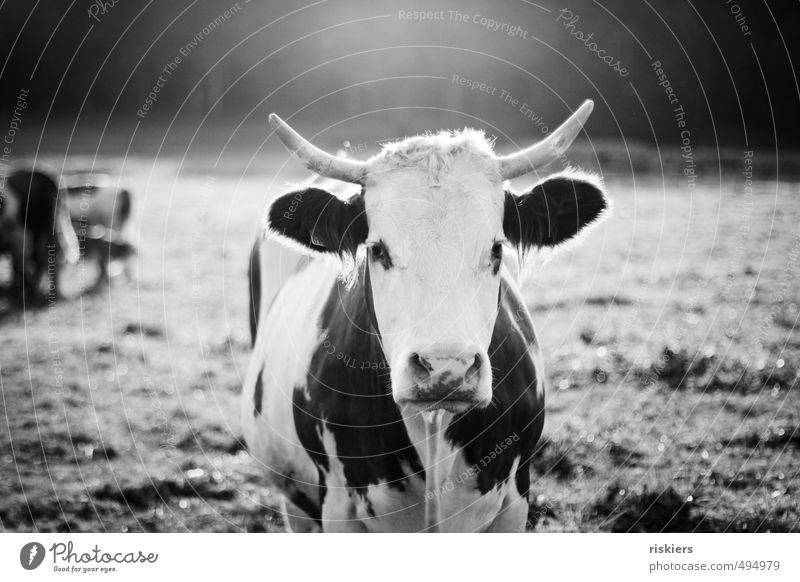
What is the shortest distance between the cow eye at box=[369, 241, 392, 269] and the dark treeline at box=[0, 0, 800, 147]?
1.83m

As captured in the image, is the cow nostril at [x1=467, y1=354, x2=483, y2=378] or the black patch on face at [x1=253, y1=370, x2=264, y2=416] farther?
the black patch on face at [x1=253, y1=370, x2=264, y2=416]

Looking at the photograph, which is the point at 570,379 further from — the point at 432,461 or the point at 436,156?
the point at 436,156

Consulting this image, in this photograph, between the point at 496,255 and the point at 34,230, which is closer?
the point at 496,255

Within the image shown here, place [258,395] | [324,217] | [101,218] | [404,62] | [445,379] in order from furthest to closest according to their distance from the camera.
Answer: [101,218] → [404,62] → [258,395] → [324,217] → [445,379]

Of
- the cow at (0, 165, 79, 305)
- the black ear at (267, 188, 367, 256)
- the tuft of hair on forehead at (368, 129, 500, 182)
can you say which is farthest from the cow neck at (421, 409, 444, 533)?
the cow at (0, 165, 79, 305)

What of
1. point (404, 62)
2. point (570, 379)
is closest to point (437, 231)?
point (404, 62)

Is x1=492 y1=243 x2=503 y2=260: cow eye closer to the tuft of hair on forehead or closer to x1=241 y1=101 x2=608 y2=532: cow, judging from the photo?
x1=241 y1=101 x2=608 y2=532: cow

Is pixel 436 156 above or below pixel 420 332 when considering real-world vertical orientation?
above

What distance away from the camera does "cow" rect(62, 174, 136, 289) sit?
23.2 ft

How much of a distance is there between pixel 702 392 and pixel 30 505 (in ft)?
11.4

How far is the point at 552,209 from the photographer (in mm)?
2490
